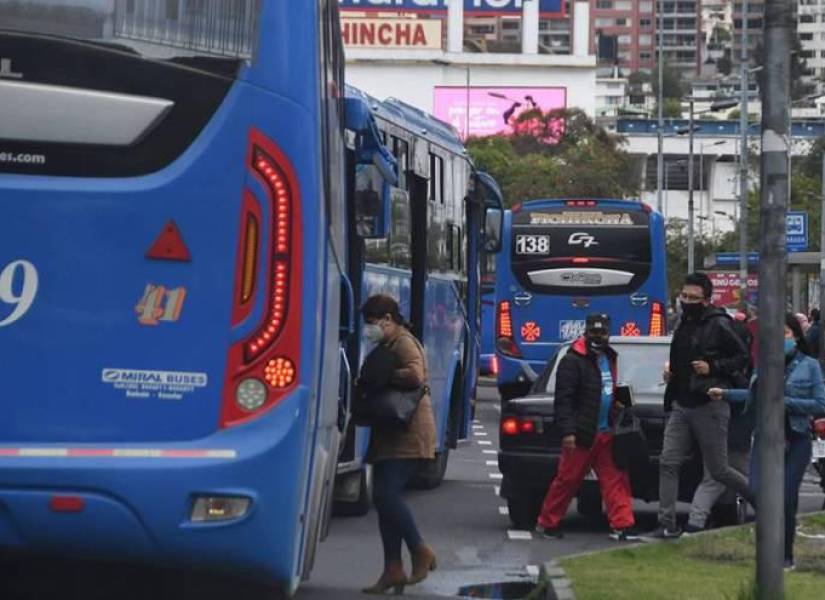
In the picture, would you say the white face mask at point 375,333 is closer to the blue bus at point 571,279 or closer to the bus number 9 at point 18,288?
the bus number 9 at point 18,288

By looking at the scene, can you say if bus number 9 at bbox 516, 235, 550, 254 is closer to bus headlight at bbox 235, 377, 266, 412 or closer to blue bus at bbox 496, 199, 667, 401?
blue bus at bbox 496, 199, 667, 401

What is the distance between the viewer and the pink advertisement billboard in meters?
147

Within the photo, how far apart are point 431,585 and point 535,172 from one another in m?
79.9

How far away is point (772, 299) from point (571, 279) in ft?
78.5

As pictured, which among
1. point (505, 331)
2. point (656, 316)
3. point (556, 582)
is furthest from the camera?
point (505, 331)

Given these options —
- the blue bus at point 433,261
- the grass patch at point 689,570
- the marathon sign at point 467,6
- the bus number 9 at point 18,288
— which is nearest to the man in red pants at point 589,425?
the grass patch at point 689,570

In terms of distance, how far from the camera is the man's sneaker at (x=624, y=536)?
659 inches

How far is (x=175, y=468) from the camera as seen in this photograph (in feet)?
28.5

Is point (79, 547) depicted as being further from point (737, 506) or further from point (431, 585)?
point (737, 506)

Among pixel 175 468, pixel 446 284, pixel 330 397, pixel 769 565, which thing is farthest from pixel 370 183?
pixel 446 284

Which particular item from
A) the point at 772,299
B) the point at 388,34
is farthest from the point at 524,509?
the point at 388,34

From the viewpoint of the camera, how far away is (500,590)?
13688 millimetres

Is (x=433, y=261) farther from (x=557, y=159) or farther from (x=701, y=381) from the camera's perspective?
(x=557, y=159)

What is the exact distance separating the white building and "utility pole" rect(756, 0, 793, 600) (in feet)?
448
